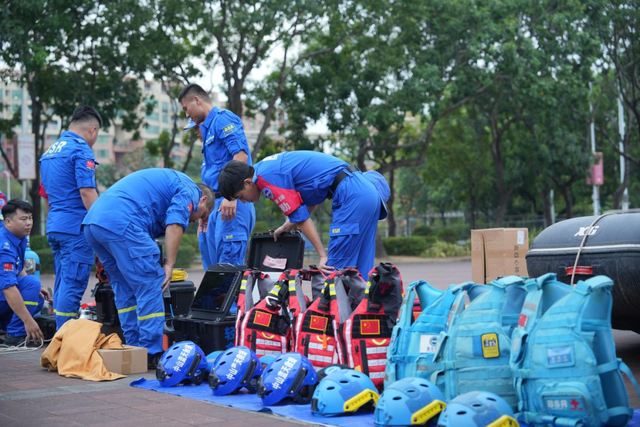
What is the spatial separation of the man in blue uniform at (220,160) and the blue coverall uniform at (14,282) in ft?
6.86

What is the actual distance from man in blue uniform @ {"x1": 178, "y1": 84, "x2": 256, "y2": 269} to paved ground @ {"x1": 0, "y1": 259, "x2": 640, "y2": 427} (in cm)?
178

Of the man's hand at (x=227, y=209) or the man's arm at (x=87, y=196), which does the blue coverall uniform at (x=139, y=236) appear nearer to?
the man's hand at (x=227, y=209)

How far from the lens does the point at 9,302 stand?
27.7 ft

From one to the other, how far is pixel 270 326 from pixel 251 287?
1.88 feet

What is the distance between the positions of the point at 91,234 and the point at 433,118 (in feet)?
72.3

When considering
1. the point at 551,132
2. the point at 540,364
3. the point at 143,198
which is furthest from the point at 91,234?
the point at 551,132

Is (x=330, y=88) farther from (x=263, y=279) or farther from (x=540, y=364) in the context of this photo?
(x=540, y=364)

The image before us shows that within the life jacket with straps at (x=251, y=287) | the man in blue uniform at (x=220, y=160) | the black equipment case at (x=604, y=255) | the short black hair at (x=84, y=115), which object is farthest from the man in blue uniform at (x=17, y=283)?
the black equipment case at (x=604, y=255)

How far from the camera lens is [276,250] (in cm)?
754

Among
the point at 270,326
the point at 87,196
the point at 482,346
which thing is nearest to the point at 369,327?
the point at 270,326

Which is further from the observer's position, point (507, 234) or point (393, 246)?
point (393, 246)

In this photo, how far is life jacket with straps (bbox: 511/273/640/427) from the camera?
4059 mm

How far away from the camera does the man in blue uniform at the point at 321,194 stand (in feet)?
22.4

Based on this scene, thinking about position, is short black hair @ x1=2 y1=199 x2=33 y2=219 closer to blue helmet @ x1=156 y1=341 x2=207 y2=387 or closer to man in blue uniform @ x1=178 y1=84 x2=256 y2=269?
man in blue uniform @ x1=178 y1=84 x2=256 y2=269
